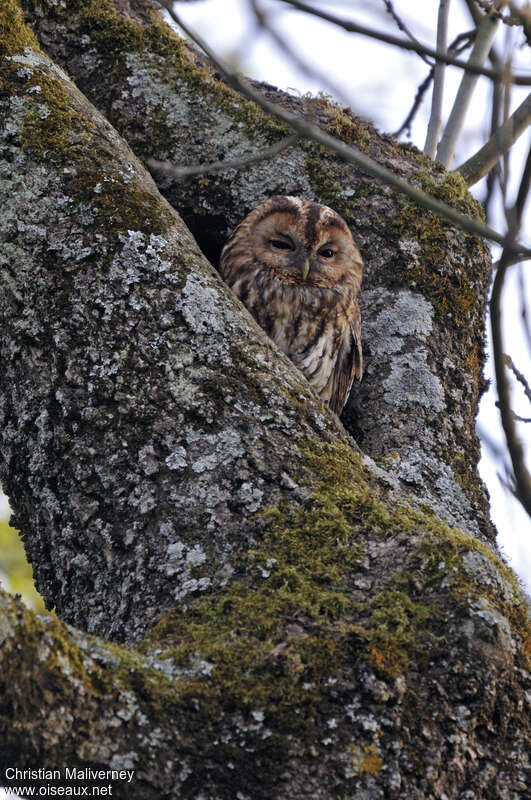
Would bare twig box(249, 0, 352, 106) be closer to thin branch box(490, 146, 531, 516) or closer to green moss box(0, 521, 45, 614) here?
thin branch box(490, 146, 531, 516)

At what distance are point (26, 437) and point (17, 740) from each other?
3.07 ft

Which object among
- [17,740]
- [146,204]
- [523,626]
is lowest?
[17,740]

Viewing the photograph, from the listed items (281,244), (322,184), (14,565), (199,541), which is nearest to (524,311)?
(199,541)

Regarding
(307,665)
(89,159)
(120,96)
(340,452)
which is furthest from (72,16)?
(307,665)

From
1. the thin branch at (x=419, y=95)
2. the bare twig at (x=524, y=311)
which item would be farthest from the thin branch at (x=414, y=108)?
the bare twig at (x=524, y=311)

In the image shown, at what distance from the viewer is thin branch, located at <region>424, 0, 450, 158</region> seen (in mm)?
3869

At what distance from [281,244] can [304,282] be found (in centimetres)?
19

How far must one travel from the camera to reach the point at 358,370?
128 inches

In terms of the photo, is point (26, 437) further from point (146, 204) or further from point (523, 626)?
point (523, 626)

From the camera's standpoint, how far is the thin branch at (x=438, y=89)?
12.7ft

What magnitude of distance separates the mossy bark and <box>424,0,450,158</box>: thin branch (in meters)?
1.55

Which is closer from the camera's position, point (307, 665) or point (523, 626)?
point (307, 665)

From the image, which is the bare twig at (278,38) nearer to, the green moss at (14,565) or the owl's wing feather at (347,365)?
the owl's wing feather at (347,365)

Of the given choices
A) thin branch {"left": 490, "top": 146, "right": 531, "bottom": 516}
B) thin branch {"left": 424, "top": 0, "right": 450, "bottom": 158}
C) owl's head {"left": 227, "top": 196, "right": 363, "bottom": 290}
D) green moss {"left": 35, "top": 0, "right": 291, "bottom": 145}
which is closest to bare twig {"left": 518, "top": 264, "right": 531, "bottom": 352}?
thin branch {"left": 490, "top": 146, "right": 531, "bottom": 516}
